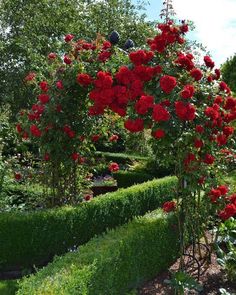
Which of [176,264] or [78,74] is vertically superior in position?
[78,74]

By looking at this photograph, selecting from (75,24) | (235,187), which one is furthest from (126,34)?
(235,187)

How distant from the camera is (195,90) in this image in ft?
15.3

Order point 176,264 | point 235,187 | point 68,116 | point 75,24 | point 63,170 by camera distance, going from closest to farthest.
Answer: point 176,264, point 68,116, point 63,170, point 235,187, point 75,24

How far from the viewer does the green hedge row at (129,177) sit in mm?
10484

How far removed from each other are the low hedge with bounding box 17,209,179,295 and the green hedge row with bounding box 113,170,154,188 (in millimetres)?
4747

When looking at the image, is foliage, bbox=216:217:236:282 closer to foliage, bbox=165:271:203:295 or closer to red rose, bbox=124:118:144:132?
foliage, bbox=165:271:203:295

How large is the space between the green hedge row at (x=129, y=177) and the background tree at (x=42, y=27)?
7.44 metres

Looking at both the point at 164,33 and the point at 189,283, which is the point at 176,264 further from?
the point at 164,33

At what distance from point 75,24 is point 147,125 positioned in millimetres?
13468

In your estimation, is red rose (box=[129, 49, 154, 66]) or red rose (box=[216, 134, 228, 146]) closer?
red rose (box=[129, 49, 154, 66])

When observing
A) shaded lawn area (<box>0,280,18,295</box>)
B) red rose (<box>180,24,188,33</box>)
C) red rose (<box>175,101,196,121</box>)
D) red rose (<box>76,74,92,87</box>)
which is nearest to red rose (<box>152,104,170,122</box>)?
red rose (<box>175,101,196,121</box>)

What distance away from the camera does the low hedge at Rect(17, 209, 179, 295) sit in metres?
3.60

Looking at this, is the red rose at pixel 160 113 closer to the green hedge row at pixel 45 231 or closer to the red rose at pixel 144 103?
the red rose at pixel 144 103

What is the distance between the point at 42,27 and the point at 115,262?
14.5 metres
